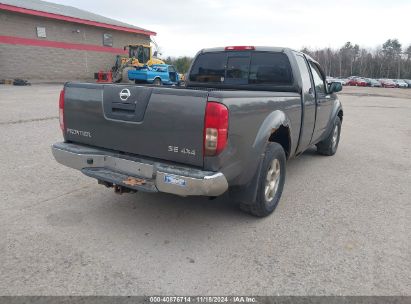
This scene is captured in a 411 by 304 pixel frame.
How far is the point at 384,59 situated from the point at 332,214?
107113mm

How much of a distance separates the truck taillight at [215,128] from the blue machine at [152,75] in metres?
20.0

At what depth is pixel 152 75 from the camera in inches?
914

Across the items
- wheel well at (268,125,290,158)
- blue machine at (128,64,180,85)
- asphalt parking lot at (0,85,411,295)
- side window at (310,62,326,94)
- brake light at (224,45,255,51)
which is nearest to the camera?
asphalt parking lot at (0,85,411,295)

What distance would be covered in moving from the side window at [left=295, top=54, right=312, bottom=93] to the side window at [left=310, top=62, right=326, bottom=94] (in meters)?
0.28

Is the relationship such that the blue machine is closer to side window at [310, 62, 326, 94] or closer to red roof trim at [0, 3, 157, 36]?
red roof trim at [0, 3, 157, 36]

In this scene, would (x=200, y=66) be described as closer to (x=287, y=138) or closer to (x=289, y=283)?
(x=287, y=138)

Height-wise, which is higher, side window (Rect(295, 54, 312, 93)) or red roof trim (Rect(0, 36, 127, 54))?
red roof trim (Rect(0, 36, 127, 54))

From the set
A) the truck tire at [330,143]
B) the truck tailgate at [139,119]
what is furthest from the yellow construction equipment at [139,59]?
the truck tailgate at [139,119]

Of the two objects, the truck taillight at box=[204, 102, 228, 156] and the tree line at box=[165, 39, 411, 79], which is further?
the tree line at box=[165, 39, 411, 79]

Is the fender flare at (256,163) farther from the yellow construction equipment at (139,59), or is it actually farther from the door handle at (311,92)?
the yellow construction equipment at (139,59)

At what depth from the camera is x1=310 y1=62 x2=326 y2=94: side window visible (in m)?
5.43

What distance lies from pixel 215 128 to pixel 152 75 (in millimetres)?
21268

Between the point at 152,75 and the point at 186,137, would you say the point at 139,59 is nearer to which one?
the point at 152,75

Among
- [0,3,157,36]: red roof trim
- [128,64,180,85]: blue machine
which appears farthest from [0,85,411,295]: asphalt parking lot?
[0,3,157,36]: red roof trim
